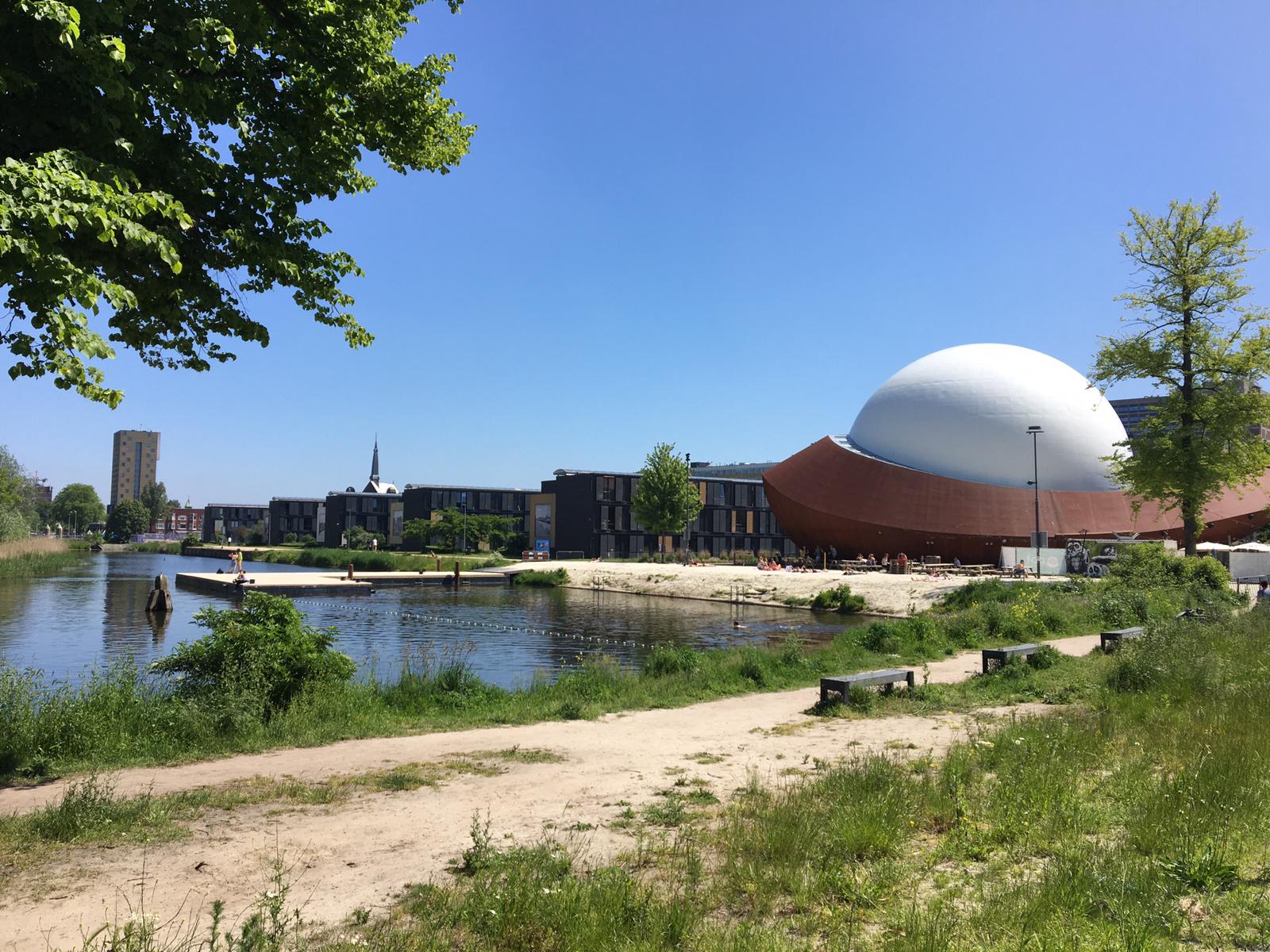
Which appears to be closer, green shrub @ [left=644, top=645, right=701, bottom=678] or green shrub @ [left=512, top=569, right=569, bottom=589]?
green shrub @ [left=644, top=645, right=701, bottom=678]

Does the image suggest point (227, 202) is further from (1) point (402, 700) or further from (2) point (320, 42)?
(1) point (402, 700)

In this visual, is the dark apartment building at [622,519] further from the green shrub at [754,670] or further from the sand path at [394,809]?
the sand path at [394,809]

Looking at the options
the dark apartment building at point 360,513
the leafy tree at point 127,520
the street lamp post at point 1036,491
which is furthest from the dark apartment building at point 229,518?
the street lamp post at point 1036,491

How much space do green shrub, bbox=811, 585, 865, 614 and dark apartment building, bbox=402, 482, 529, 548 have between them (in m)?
55.0

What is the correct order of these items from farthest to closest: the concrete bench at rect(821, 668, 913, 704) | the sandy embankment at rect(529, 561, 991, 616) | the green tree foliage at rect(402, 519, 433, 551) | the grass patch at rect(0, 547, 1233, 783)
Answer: the green tree foliage at rect(402, 519, 433, 551) < the sandy embankment at rect(529, 561, 991, 616) < the concrete bench at rect(821, 668, 913, 704) < the grass patch at rect(0, 547, 1233, 783)

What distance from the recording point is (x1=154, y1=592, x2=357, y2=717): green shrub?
9.84 m

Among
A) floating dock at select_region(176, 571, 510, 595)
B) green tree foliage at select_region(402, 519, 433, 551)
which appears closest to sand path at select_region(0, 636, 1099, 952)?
floating dock at select_region(176, 571, 510, 595)

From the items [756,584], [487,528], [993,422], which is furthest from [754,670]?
[487,528]

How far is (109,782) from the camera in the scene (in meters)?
6.81

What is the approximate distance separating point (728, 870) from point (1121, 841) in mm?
2632

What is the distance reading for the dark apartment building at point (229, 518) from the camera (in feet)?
477

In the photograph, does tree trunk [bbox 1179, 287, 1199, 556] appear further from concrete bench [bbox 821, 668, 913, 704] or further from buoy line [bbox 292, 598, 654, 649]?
concrete bench [bbox 821, 668, 913, 704]

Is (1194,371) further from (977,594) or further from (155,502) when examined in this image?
(155,502)

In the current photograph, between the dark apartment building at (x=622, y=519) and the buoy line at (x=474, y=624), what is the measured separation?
130ft
